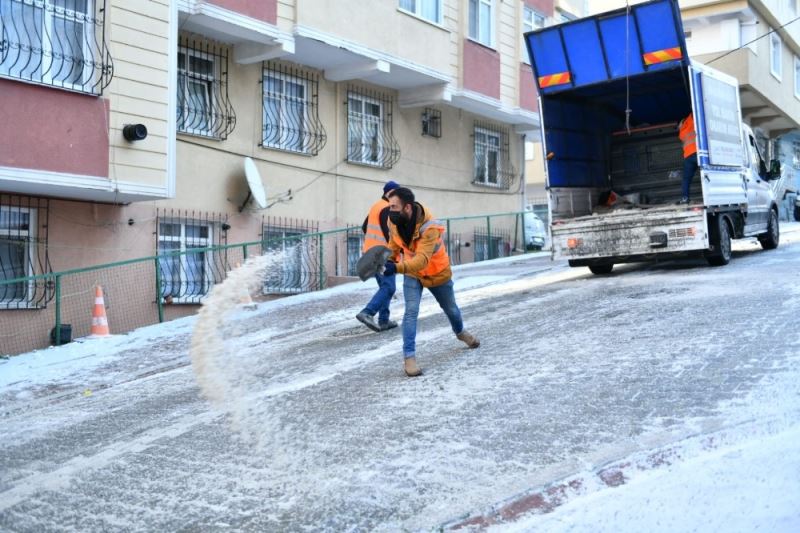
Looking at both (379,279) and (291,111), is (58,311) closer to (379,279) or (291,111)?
(379,279)

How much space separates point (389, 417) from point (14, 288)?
7459 millimetres

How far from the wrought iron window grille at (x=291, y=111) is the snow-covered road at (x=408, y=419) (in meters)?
6.28

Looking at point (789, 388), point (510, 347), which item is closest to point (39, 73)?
point (510, 347)

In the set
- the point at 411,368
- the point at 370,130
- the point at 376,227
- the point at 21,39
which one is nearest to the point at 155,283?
the point at 21,39

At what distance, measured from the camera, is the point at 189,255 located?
42.8 ft

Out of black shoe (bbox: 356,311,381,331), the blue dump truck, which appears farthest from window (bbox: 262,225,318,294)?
black shoe (bbox: 356,311,381,331)

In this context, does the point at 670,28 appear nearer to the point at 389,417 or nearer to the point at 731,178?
the point at 731,178

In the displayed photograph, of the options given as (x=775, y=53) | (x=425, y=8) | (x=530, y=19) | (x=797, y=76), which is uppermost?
(x=775, y=53)

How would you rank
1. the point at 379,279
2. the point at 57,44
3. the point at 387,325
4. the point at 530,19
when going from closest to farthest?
the point at 379,279
the point at 387,325
the point at 57,44
the point at 530,19

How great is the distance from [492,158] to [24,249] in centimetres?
1288

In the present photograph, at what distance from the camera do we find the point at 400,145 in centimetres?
1898

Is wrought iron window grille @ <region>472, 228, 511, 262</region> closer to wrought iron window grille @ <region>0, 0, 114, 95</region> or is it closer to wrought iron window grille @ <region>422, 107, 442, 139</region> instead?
wrought iron window grille @ <region>422, 107, 442, 139</region>

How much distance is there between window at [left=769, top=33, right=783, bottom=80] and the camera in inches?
1209

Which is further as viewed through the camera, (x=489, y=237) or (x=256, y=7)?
(x=489, y=237)
